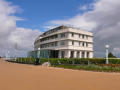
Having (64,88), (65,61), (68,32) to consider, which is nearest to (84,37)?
(68,32)

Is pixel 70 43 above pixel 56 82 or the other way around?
above

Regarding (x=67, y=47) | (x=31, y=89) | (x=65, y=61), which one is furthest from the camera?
(x=67, y=47)

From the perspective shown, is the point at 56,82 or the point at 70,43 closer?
the point at 56,82

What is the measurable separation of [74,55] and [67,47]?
3463mm

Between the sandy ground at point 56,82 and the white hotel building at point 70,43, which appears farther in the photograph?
the white hotel building at point 70,43

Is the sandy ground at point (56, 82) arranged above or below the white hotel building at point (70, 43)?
below

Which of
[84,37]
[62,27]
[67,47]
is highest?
[62,27]

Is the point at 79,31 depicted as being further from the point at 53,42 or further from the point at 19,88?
the point at 19,88

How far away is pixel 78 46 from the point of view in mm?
51094

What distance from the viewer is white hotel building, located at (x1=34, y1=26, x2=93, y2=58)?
→ 4934 centimetres

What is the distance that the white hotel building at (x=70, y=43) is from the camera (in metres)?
49.3

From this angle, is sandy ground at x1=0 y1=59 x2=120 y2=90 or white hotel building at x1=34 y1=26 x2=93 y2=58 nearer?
sandy ground at x1=0 y1=59 x2=120 y2=90

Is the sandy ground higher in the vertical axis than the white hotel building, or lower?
lower

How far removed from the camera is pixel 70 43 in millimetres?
49156
